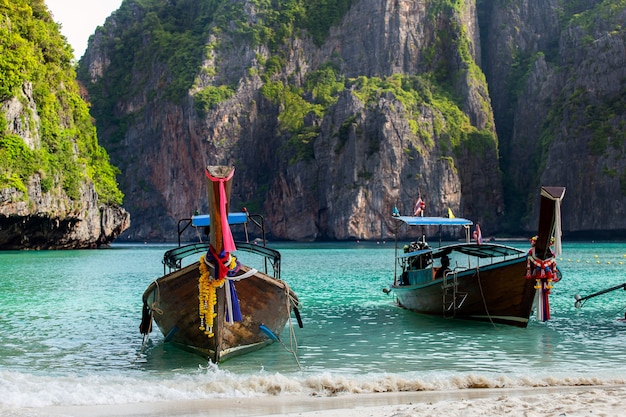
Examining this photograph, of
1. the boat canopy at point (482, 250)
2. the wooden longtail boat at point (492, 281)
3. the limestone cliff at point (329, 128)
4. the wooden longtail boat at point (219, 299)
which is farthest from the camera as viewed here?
the limestone cliff at point (329, 128)

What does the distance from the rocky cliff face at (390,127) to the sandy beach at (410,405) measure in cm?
9901

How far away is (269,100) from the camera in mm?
141500

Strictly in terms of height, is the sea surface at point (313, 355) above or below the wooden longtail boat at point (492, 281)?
below

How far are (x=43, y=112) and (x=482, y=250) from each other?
2249 inches

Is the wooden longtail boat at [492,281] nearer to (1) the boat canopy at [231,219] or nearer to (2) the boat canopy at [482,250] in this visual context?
(2) the boat canopy at [482,250]

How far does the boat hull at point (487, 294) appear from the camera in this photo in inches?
841

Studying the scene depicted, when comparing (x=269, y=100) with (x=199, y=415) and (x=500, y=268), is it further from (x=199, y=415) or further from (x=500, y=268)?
(x=199, y=415)

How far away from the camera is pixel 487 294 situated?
73.4 feet

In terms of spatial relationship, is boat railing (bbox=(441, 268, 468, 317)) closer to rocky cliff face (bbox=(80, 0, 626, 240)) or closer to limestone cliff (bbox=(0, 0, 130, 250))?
limestone cliff (bbox=(0, 0, 130, 250))

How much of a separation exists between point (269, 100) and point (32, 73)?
245 ft

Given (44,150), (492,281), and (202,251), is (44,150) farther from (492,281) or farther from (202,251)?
(492,281)

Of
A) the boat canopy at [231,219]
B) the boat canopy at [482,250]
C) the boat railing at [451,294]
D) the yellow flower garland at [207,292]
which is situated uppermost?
the boat canopy at [231,219]

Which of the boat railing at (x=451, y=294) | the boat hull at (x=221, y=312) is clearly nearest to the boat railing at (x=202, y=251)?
the boat hull at (x=221, y=312)

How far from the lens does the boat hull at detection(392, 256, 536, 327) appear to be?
21.4 meters
